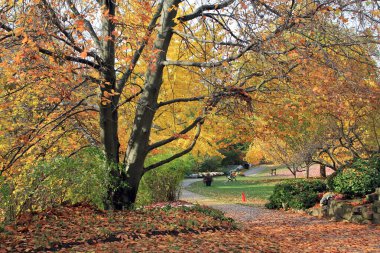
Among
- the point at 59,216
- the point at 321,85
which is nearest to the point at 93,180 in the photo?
the point at 59,216

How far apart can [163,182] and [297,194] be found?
16.5ft

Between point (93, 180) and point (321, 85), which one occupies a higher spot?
point (321, 85)

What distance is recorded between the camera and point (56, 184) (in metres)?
7.68

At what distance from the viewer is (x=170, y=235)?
7.41 meters

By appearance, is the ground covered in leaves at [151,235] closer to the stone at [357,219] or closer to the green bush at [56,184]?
the green bush at [56,184]

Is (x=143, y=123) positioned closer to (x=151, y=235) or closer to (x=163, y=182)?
(x=151, y=235)

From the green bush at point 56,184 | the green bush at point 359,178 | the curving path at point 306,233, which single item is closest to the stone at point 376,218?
the curving path at point 306,233

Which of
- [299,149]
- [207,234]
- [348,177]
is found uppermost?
[299,149]

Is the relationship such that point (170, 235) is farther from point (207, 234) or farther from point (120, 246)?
point (120, 246)

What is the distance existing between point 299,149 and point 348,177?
9286 mm

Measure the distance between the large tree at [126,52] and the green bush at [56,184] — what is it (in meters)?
0.41

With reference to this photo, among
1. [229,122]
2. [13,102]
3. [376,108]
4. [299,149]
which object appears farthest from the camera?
[299,149]

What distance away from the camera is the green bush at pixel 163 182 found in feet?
51.8

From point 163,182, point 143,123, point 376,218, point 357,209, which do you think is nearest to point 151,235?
point 143,123
